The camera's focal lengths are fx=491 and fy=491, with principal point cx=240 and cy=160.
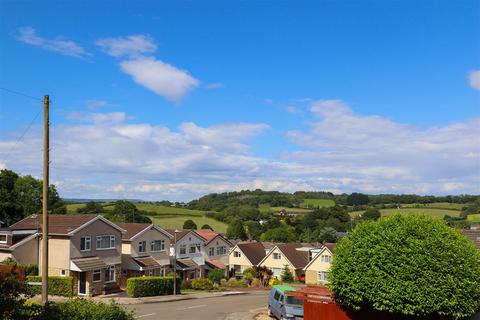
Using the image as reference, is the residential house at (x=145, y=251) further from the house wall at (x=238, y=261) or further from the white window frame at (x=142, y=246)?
the house wall at (x=238, y=261)

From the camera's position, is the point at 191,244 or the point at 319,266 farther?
the point at 319,266

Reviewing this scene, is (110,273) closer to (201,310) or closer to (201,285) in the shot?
(201,285)

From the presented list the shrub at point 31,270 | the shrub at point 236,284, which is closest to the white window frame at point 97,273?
the shrub at point 31,270

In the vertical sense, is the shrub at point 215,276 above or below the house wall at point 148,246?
below

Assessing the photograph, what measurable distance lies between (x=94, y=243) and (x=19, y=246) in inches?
263

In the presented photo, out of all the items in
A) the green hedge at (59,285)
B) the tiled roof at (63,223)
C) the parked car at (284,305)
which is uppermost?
the tiled roof at (63,223)

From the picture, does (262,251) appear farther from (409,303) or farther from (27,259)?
(409,303)

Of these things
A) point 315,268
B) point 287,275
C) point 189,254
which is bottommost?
point 287,275

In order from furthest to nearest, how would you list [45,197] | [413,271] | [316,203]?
1. [316,203]
2. [45,197]
3. [413,271]

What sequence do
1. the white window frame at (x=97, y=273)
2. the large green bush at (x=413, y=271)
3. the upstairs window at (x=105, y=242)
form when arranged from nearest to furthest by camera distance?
1. the large green bush at (x=413, y=271)
2. the white window frame at (x=97, y=273)
3. the upstairs window at (x=105, y=242)

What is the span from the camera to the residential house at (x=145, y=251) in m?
51.9

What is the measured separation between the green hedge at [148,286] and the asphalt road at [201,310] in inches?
173

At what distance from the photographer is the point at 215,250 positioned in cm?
7100

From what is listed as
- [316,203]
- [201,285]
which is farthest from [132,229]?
[316,203]
